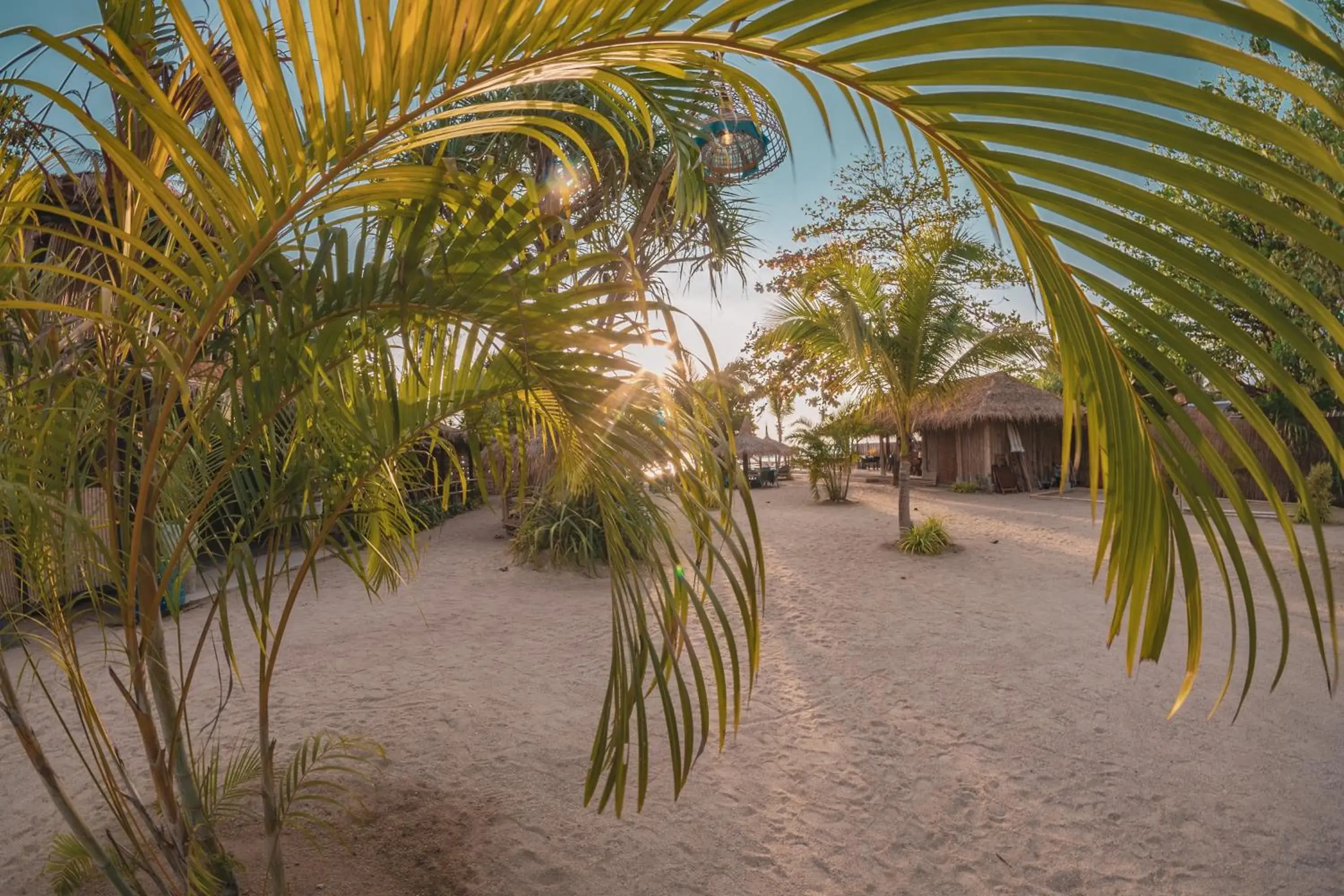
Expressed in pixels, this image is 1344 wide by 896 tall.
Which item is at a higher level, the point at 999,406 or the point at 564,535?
the point at 999,406

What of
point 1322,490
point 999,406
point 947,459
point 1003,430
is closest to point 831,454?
A: point 999,406

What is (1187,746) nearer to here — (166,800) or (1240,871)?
(1240,871)

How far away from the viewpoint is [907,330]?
28.6ft

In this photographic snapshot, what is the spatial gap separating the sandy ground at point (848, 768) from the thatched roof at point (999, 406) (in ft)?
35.3

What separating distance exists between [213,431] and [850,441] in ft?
46.0

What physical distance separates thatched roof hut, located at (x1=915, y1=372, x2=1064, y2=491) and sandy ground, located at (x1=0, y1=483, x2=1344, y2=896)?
10912 millimetres

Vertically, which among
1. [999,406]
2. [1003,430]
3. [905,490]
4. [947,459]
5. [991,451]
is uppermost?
[999,406]

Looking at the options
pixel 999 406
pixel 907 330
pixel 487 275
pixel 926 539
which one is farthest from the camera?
pixel 999 406

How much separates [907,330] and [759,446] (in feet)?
46.3

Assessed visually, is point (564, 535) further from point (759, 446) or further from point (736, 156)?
point (759, 446)

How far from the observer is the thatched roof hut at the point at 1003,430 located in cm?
1574

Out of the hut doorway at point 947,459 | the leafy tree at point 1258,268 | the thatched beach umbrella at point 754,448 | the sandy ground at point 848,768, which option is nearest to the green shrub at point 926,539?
the sandy ground at point 848,768

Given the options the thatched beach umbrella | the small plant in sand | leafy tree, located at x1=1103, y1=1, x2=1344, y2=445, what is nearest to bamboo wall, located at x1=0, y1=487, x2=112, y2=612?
leafy tree, located at x1=1103, y1=1, x2=1344, y2=445

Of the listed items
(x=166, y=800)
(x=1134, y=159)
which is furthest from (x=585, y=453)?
(x=166, y=800)
